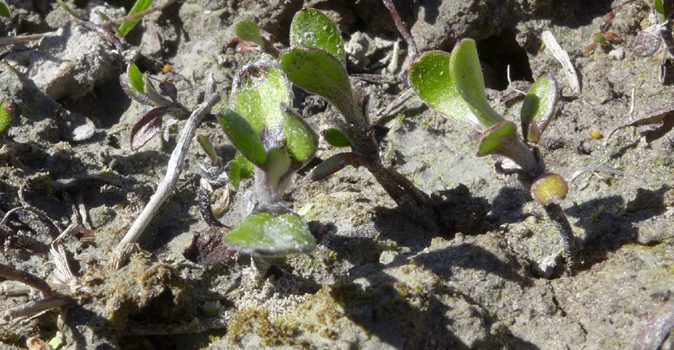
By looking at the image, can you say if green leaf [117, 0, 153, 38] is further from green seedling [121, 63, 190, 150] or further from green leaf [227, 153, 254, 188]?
green leaf [227, 153, 254, 188]

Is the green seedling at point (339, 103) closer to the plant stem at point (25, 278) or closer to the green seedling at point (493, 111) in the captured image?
the green seedling at point (493, 111)

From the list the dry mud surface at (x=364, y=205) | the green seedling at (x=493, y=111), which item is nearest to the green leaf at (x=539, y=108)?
the green seedling at (x=493, y=111)

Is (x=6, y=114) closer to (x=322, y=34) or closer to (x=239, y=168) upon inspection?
(x=239, y=168)

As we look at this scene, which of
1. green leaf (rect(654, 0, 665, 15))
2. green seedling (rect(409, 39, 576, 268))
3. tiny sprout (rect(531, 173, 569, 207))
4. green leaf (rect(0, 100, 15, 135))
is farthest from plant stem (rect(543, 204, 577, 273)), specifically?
green leaf (rect(0, 100, 15, 135))

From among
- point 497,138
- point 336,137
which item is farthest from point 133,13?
point 497,138

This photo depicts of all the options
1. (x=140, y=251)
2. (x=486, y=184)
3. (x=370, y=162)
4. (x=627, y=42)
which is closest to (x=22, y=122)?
(x=140, y=251)

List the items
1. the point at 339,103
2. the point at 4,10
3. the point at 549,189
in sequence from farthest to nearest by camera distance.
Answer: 1. the point at 4,10
2. the point at 339,103
3. the point at 549,189
